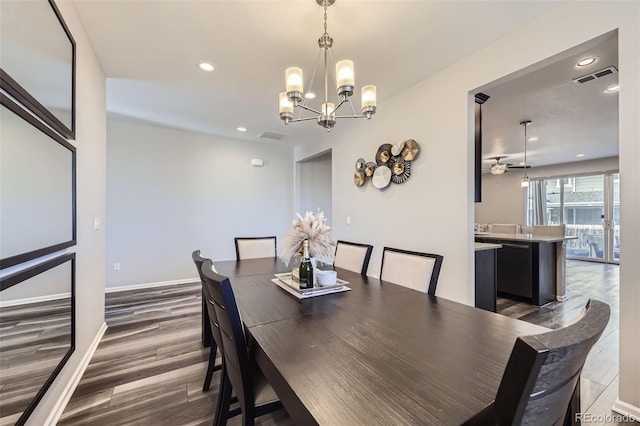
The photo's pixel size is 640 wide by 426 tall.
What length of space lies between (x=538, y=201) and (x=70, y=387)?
10.4 meters

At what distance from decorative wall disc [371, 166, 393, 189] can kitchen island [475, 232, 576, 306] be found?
2.11m

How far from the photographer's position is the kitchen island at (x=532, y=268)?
3.70m

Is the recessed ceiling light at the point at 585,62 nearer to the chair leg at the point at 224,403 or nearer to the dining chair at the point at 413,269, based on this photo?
the dining chair at the point at 413,269

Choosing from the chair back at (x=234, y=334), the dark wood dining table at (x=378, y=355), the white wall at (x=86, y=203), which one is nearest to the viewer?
the dark wood dining table at (x=378, y=355)

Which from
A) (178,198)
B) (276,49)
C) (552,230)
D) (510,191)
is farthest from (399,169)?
(510,191)

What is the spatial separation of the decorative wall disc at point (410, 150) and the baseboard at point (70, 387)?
3.42 m

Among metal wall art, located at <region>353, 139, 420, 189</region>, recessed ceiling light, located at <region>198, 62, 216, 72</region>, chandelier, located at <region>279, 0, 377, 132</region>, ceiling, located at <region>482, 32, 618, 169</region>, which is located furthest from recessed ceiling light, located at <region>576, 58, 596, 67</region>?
recessed ceiling light, located at <region>198, 62, 216, 72</region>

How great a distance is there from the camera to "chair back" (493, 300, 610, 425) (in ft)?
1.66

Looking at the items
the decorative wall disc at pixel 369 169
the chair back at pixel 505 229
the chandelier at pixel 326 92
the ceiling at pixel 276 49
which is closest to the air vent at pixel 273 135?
the ceiling at pixel 276 49

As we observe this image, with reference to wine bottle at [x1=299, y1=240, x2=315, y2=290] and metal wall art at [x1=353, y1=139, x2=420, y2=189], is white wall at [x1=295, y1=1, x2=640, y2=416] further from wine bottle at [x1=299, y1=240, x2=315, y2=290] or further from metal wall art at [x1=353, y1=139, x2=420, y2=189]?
wine bottle at [x1=299, y1=240, x2=315, y2=290]

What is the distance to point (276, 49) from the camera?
233 centimetres

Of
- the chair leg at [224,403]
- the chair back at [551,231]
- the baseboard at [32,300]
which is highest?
the chair back at [551,231]

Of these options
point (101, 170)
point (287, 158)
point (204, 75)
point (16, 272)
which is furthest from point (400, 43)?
point (287, 158)

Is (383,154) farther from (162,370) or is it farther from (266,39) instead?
(162,370)
